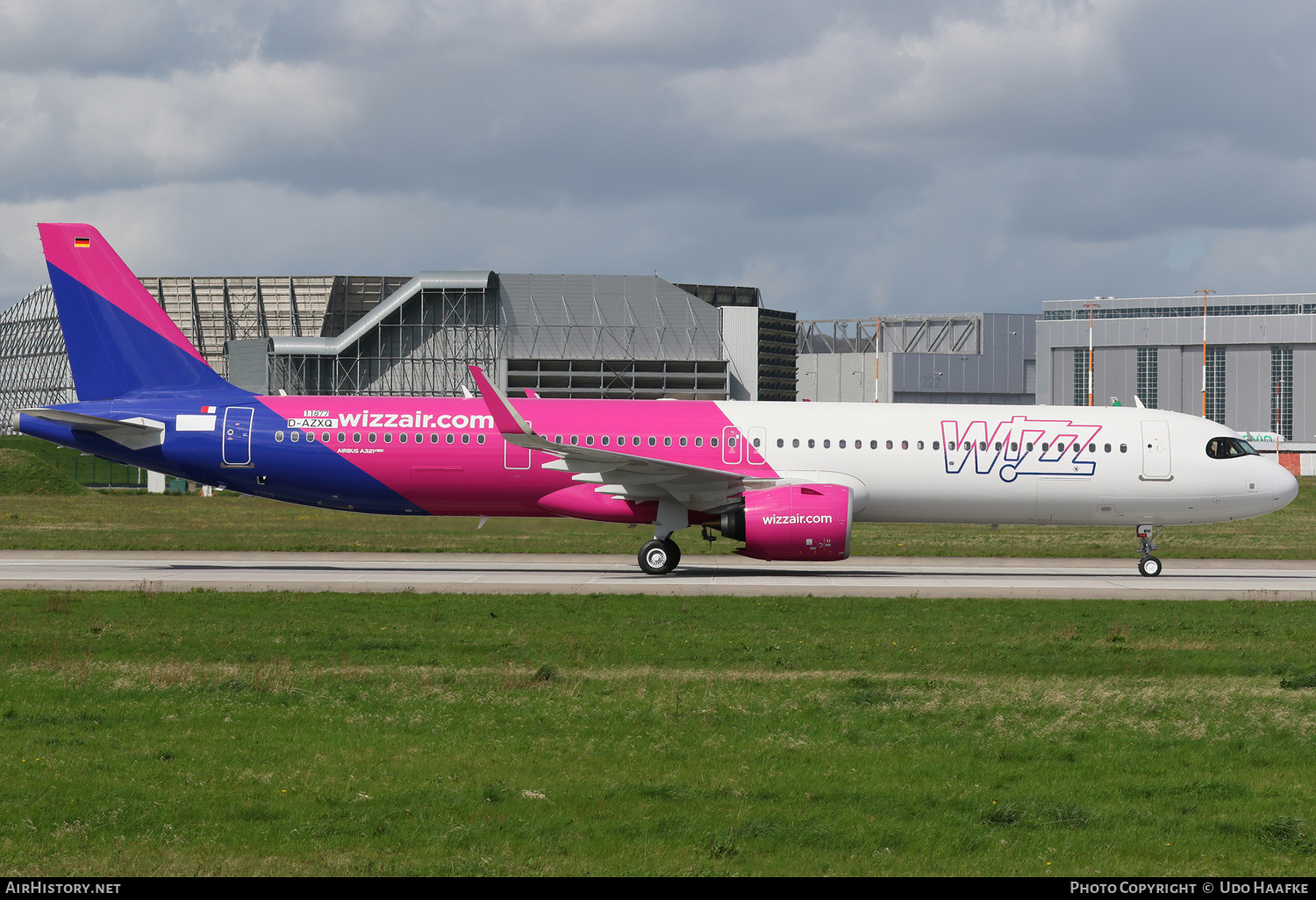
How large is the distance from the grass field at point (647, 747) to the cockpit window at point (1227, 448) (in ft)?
34.5

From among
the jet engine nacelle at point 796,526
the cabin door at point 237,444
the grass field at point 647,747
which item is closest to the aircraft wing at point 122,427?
the cabin door at point 237,444

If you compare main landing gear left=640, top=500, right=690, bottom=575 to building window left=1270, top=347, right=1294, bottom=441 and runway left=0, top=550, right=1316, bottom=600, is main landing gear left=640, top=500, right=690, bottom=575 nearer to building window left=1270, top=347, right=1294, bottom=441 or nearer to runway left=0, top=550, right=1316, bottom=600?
runway left=0, top=550, right=1316, bottom=600

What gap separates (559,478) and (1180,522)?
1447cm

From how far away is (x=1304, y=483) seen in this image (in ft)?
263

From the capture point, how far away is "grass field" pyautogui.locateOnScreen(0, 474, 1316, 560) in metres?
34.0

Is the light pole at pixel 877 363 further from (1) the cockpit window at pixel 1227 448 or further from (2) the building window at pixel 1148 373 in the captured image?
(1) the cockpit window at pixel 1227 448

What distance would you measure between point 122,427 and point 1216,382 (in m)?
117

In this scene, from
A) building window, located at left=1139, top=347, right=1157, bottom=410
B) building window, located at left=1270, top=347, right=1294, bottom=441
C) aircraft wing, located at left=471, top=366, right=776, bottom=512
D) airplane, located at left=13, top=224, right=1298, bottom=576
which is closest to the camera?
aircraft wing, located at left=471, top=366, right=776, bottom=512

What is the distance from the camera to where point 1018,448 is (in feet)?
92.0

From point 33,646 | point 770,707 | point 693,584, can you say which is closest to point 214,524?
point 693,584

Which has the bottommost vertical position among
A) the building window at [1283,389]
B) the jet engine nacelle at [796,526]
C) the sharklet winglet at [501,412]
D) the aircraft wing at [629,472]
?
the jet engine nacelle at [796,526]

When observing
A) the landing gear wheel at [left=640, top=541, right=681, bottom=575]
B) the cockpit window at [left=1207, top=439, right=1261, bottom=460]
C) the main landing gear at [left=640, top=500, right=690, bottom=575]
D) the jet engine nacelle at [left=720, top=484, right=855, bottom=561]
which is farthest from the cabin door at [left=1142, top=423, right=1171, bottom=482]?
the landing gear wheel at [left=640, top=541, right=681, bottom=575]

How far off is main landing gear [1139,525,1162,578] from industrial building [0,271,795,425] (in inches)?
2448

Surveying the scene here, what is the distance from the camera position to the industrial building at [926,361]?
418 ft
